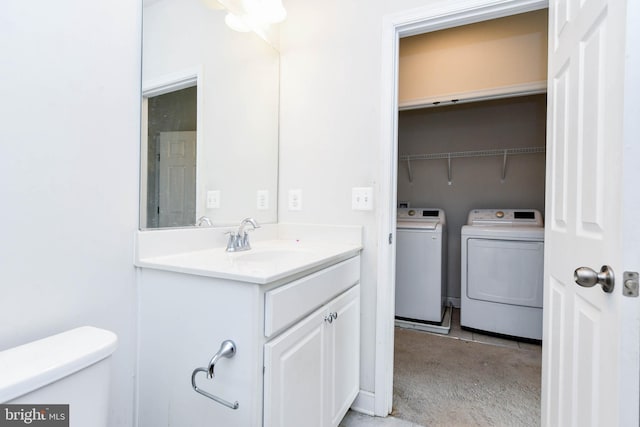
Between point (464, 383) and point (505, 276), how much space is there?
1022mm

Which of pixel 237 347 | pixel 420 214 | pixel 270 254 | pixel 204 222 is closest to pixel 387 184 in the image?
pixel 270 254

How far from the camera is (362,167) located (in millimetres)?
1568

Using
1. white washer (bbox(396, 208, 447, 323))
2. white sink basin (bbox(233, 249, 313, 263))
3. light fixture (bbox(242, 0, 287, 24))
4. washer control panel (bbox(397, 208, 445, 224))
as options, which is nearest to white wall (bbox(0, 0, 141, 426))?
white sink basin (bbox(233, 249, 313, 263))

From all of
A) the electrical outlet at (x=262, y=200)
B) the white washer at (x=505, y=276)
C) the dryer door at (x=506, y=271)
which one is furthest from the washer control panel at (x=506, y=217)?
the electrical outlet at (x=262, y=200)

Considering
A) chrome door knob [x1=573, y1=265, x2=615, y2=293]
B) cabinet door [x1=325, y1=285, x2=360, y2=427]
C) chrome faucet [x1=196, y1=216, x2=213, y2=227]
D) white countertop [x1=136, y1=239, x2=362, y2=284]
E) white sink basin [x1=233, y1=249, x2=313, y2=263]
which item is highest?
chrome faucet [x1=196, y1=216, x2=213, y2=227]

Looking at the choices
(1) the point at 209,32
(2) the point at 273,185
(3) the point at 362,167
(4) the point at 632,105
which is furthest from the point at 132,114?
(4) the point at 632,105

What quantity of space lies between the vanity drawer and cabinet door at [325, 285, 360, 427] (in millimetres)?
70

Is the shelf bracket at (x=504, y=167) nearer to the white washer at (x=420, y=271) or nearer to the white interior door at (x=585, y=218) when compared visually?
the white washer at (x=420, y=271)

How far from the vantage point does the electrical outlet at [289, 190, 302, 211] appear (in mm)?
1742

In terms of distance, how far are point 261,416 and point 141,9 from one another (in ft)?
4.66

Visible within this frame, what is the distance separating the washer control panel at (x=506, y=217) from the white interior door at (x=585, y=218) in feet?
5.68

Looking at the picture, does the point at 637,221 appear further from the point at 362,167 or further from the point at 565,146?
the point at 362,167

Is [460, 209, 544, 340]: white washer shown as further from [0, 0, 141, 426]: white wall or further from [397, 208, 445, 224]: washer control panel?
[0, 0, 141, 426]: white wall

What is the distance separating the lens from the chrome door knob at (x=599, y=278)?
2.20ft
